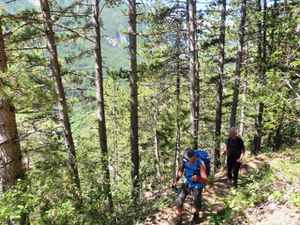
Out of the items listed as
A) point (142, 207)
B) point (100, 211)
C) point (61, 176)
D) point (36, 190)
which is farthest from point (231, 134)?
point (36, 190)

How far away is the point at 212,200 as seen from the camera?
9.75m

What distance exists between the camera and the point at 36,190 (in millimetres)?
5957

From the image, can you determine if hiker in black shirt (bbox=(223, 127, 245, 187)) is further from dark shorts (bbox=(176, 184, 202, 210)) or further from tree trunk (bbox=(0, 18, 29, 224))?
tree trunk (bbox=(0, 18, 29, 224))

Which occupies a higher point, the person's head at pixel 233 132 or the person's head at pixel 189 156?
the person's head at pixel 233 132

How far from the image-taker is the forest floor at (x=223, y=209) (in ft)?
20.7

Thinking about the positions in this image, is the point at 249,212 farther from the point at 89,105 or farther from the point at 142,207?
the point at 89,105

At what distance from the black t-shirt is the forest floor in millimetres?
922

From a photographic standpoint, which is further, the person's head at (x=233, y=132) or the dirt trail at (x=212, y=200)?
the person's head at (x=233, y=132)

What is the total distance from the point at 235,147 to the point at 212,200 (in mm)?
1852

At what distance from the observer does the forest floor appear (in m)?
6.32

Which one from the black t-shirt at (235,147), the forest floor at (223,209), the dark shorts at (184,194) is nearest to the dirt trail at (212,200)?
the forest floor at (223,209)

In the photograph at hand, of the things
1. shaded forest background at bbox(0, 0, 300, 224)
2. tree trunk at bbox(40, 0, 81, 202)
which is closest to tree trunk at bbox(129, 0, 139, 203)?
shaded forest background at bbox(0, 0, 300, 224)

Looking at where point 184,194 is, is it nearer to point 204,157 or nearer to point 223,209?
point 204,157

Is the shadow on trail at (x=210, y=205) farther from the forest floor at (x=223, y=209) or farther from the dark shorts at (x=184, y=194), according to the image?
the dark shorts at (x=184, y=194)
